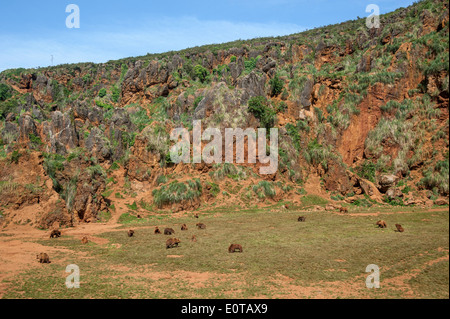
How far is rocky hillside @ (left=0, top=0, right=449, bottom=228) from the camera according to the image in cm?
3597

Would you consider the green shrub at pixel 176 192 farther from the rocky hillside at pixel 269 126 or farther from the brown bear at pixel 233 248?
the brown bear at pixel 233 248

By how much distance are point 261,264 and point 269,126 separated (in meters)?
34.8

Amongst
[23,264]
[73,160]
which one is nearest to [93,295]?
[23,264]

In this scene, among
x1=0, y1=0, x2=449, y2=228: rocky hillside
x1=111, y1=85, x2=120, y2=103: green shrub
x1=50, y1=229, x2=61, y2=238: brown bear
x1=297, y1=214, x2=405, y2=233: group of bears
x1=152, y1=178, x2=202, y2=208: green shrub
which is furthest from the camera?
x1=111, y1=85, x2=120, y2=103: green shrub

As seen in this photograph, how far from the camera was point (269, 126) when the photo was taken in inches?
1966

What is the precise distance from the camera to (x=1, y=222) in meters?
30.2

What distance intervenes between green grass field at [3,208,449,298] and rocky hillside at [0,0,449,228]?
10.5m

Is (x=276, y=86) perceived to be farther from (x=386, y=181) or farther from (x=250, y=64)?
(x=386, y=181)

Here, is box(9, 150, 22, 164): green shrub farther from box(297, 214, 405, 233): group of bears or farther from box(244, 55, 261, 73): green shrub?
box(244, 55, 261, 73): green shrub

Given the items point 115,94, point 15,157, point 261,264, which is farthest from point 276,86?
point 261,264

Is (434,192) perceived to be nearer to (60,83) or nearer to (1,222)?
(1,222)

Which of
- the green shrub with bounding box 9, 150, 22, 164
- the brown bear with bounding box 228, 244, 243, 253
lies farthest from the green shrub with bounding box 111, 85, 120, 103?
the brown bear with bounding box 228, 244, 243, 253

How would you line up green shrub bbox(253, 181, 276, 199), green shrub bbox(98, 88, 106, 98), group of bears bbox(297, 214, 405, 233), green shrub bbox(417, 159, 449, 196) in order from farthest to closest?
green shrub bbox(98, 88, 106, 98) < green shrub bbox(253, 181, 276, 199) < green shrub bbox(417, 159, 449, 196) < group of bears bbox(297, 214, 405, 233)

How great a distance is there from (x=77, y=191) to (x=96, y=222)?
4.10 metres
